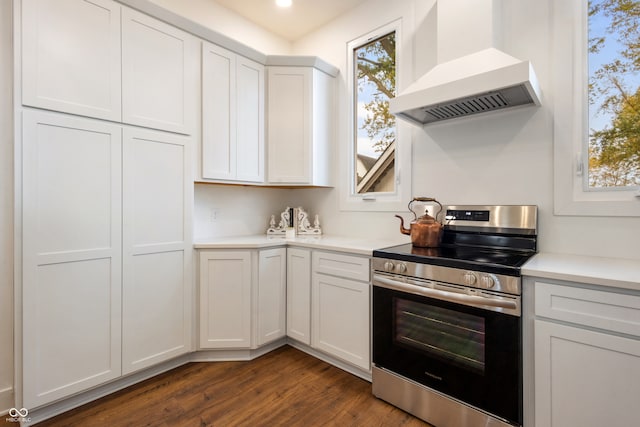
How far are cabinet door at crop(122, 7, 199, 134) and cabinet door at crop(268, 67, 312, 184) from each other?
73 centimetres

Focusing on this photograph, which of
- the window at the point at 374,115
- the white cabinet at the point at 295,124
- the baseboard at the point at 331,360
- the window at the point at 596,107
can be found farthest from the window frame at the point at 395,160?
the baseboard at the point at 331,360

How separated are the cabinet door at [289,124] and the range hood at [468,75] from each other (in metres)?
1.03

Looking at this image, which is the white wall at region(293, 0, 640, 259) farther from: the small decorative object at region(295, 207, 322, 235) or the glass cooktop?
the small decorative object at region(295, 207, 322, 235)

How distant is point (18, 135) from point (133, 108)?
24.1 inches

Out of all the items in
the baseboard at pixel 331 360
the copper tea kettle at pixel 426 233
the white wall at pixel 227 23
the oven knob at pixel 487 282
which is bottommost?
the baseboard at pixel 331 360

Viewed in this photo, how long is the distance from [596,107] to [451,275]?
1282mm

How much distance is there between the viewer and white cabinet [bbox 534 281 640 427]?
1.22 metres

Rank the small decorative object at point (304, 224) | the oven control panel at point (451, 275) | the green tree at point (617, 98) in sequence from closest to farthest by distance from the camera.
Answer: the oven control panel at point (451, 275)
the green tree at point (617, 98)
the small decorative object at point (304, 224)

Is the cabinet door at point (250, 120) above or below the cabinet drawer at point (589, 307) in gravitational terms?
above

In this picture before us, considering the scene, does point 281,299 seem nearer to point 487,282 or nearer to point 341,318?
point 341,318

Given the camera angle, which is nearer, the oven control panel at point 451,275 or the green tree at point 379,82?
the oven control panel at point 451,275

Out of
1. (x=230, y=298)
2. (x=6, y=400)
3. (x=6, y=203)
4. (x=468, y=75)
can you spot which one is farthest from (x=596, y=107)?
(x=6, y=400)

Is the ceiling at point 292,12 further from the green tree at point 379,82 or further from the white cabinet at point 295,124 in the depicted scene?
the white cabinet at point 295,124

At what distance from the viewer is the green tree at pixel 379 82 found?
269 cm
